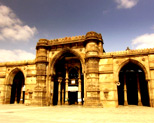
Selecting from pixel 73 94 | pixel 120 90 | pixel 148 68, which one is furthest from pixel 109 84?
→ pixel 73 94

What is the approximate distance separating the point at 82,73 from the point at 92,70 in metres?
2.77

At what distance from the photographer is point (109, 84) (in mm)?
21781

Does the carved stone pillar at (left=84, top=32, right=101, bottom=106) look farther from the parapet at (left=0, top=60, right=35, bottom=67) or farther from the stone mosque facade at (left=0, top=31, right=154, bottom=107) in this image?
the parapet at (left=0, top=60, right=35, bottom=67)

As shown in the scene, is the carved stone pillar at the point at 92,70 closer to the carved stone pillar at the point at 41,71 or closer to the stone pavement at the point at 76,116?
the stone pavement at the point at 76,116

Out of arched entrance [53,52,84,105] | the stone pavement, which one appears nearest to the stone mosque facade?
arched entrance [53,52,84,105]

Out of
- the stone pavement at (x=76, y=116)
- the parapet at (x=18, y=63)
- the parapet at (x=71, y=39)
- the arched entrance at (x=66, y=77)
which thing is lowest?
the stone pavement at (x=76, y=116)

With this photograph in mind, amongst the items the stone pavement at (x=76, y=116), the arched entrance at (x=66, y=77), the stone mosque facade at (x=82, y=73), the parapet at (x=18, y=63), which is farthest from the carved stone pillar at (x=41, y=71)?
the stone pavement at (x=76, y=116)

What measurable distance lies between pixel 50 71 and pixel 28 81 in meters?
4.65

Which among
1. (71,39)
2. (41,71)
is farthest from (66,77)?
(71,39)

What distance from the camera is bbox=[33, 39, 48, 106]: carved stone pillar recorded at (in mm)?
23766

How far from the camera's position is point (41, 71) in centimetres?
2497

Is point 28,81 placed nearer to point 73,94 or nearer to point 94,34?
point 73,94

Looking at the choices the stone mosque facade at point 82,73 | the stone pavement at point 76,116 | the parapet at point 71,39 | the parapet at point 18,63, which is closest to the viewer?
the stone pavement at point 76,116

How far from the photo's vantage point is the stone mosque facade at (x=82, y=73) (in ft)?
70.0
